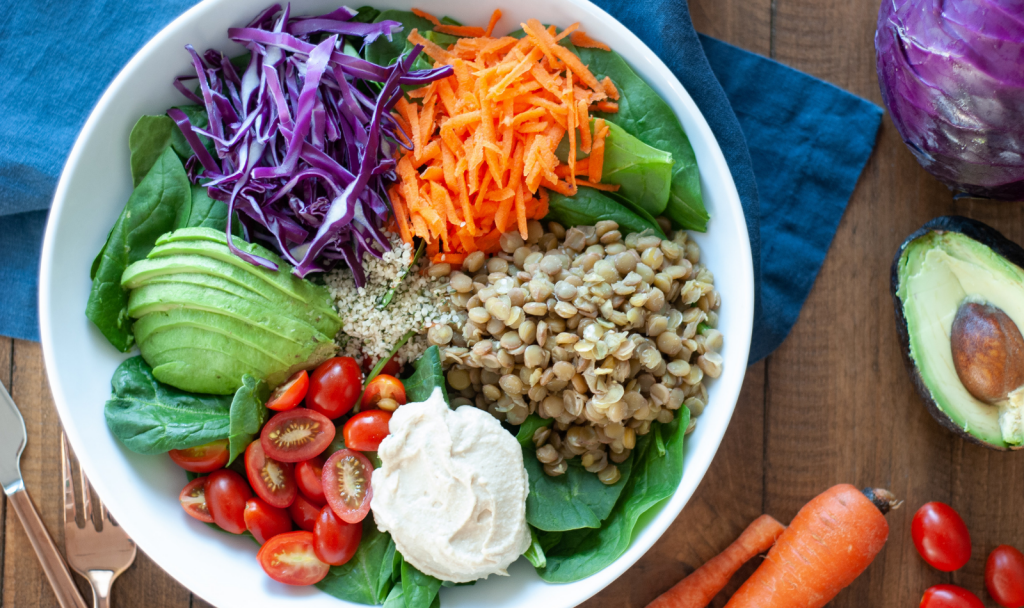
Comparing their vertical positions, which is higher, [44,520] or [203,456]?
[203,456]

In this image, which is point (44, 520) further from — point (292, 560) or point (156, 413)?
point (292, 560)

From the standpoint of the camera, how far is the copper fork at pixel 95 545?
2158mm

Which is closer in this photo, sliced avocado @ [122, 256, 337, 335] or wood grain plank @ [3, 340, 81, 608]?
sliced avocado @ [122, 256, 337, 335]

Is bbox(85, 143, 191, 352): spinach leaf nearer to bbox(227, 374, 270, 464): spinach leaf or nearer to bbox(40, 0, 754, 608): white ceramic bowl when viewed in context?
bbox(40, 0, 754, 608): white ceramic bowl

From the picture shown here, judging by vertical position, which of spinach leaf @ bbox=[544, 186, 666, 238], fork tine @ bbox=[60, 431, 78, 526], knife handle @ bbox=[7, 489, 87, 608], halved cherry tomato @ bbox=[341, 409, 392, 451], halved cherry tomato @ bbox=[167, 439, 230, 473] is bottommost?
knife handle @ bbox=[7, 489, 87, 608]

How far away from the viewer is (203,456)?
1949 mm

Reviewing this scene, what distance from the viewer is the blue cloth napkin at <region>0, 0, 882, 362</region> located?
2176mm

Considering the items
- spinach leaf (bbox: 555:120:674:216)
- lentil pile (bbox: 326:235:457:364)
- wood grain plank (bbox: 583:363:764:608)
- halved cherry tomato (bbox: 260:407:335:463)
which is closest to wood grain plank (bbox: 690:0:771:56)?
spinach leaf (bbox: 555:120:674:216)

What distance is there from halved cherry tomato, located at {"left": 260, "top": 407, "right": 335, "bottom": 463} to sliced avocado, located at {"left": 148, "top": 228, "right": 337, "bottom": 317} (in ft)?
1.03

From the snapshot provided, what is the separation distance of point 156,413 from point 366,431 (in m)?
0.57

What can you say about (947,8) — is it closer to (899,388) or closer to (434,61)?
(899,388)

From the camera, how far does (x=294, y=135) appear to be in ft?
6.25

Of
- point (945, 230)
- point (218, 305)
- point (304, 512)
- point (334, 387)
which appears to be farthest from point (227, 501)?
point (945, 230)

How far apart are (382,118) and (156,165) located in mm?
669
